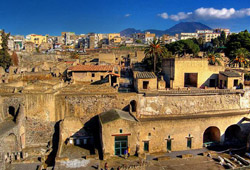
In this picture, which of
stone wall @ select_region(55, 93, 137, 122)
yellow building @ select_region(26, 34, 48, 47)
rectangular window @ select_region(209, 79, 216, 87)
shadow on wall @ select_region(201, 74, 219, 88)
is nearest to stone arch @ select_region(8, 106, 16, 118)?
stone wall @ select_region(55, 93, 137, 122)

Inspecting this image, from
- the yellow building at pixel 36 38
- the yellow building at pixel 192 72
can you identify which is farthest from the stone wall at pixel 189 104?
the yellow building at pixel 36 38

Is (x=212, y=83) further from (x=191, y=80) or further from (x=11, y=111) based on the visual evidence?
(x=11, y=111)

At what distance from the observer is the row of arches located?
71.1 ft

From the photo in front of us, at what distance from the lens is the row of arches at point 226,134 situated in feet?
71.1

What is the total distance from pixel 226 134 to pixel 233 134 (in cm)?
67

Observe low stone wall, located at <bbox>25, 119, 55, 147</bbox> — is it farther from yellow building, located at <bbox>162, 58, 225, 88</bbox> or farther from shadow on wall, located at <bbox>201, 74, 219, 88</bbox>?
shadow on wall, located at <bbox>201, 74, 219, 88</bbox>

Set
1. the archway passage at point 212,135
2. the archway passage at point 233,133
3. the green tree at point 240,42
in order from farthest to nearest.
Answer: the green tree at point 240,42
the archway passage at point 233,133
the archway passage at point 212,135

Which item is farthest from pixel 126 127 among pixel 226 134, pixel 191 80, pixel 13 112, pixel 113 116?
pixel 191 80

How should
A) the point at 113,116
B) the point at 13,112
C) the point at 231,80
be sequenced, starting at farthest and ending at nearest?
1. the point at 231,80
2. the point at 13,112
3. the point at 113,116

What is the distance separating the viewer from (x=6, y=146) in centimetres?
1798

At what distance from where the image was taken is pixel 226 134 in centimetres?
2305

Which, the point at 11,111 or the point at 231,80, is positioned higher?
the point at 231,80

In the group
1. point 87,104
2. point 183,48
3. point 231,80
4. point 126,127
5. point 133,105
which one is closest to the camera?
point 126,127

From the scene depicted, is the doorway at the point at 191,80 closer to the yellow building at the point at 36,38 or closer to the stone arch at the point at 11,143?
the stone arch at the point at 11,143
